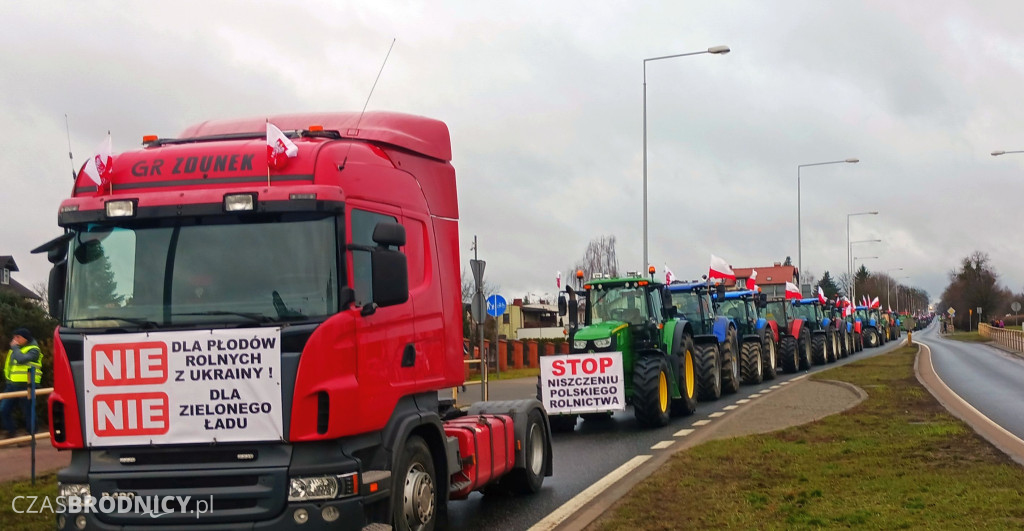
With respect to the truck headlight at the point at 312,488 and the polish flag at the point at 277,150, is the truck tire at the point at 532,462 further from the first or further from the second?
the polish flag at the point at 277,150

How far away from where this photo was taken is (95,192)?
262 inches

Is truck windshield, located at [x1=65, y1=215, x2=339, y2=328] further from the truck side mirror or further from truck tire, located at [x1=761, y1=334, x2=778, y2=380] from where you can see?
truck tire, located at [x1=761, y1=334, x2=778, y2=380]

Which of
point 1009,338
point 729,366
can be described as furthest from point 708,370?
point 1009,338

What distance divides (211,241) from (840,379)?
20.4m

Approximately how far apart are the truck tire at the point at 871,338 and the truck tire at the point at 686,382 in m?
43.5

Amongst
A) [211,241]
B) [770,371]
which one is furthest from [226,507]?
[770,371]

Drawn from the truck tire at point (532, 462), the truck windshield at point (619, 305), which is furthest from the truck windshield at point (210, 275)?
the truck windshield at point (619, 305)

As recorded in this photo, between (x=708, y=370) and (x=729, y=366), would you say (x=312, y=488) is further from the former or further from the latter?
(x=729, y=366)

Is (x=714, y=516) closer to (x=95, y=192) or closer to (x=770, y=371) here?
(x=95, y=192)

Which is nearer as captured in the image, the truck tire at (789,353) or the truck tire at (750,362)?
the truck tire at (750,362)

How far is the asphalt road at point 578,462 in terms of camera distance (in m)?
8.70

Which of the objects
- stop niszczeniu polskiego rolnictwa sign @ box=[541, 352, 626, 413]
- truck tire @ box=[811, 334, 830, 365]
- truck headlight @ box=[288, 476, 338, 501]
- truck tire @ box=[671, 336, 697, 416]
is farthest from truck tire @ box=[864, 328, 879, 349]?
truck headlight @ box=[288, 476, 338, 501]

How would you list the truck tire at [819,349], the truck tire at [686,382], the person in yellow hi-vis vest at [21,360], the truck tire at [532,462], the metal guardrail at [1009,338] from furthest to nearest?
the metal guardrail at [1009,338], the truck tire at [819,349], the truck tire at [686,382], the person in yellow hi-vis vest at [21,360], the truck tire at [532,462]

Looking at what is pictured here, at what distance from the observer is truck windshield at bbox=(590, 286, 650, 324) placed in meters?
17.5
